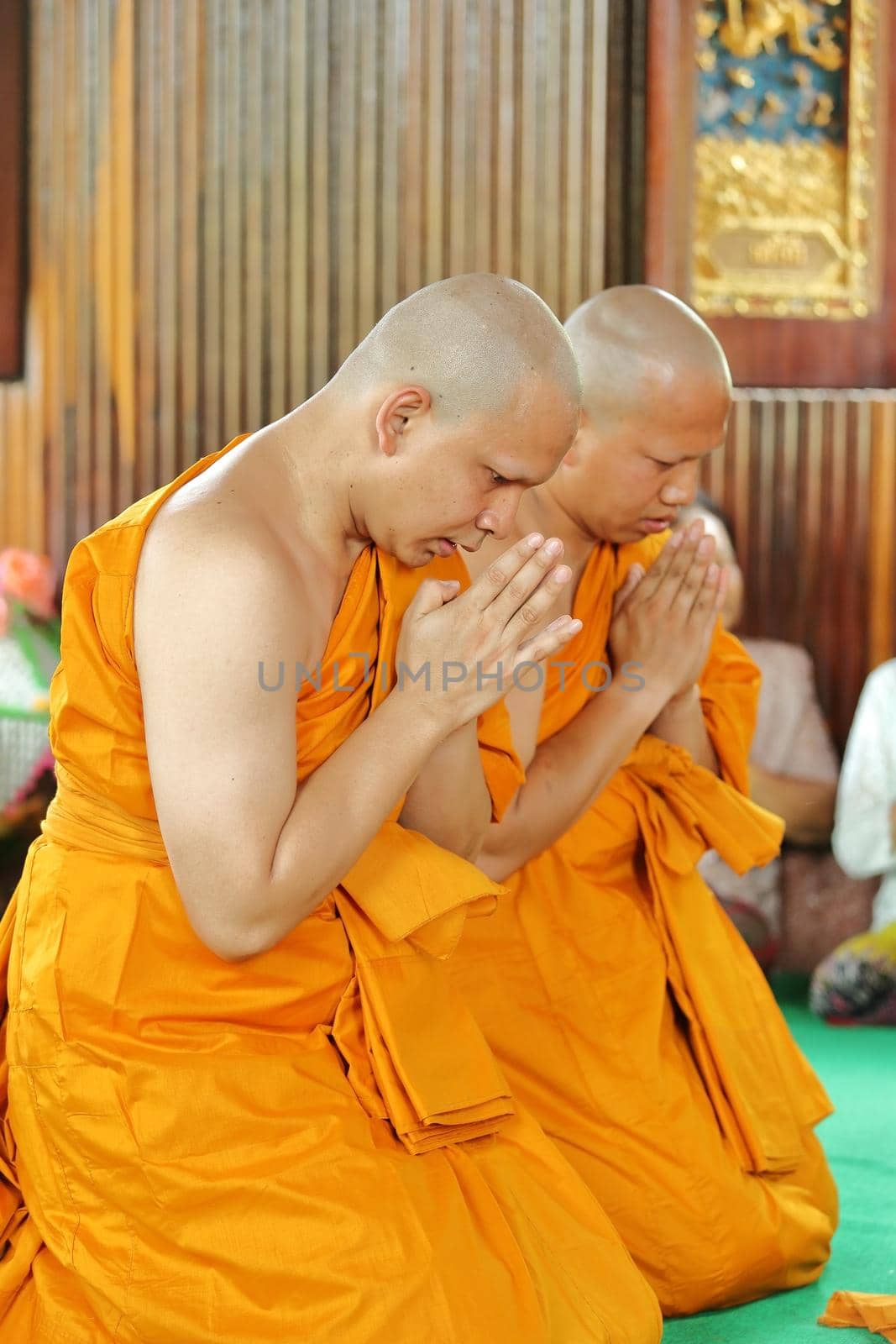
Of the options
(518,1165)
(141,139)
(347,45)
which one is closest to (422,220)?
(347,45)

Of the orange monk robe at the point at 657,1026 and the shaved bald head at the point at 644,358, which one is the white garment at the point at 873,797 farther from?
the shaved bald head at the point at 644,358

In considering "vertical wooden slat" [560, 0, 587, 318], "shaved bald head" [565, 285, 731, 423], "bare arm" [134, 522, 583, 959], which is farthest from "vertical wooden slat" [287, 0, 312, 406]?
"bare arm" [134, 522, 583, 959]

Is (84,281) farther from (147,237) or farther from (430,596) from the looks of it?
(430,596)

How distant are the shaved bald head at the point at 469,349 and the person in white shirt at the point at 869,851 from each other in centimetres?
274

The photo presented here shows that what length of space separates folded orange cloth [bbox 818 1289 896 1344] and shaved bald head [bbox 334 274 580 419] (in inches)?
50.5

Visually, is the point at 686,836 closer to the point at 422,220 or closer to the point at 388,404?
the point at 388,404

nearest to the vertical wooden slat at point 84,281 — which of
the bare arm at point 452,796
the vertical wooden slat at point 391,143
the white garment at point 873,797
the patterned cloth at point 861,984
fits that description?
the vertical wooden slat at point 391,143

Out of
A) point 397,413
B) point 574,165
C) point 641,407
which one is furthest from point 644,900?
point 574,165

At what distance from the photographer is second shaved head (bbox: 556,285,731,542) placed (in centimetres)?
237

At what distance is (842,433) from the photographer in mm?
4848

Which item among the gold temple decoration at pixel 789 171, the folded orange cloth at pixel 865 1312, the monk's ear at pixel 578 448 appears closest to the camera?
the folded orange cloth at pixel 865 1312

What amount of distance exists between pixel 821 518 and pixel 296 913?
3.46 m

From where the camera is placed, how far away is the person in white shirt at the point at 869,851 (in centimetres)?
422

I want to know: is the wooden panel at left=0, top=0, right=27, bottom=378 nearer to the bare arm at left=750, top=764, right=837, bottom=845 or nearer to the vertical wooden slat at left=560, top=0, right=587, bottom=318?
the vertical wooden slat at left=560, top=0, right=587, bottom=318
